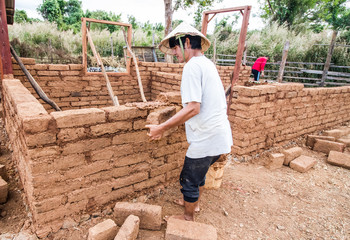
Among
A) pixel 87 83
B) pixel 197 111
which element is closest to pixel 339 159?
pixel 197 111

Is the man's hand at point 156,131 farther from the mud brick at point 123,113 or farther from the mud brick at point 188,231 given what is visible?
the mud brick at point 188,231

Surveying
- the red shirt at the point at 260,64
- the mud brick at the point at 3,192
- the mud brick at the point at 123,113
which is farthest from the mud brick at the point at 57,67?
the red shirt at the point at 260,64

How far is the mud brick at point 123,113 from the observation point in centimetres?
221

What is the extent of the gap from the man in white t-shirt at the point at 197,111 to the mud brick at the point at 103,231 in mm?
773

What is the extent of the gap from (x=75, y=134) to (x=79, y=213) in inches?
34.8

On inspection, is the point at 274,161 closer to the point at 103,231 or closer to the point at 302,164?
the point at 302,164

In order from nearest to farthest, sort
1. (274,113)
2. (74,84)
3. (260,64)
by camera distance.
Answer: (274,113), (74,84), (260,64)

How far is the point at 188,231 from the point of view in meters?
2.01

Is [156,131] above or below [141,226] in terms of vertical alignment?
above

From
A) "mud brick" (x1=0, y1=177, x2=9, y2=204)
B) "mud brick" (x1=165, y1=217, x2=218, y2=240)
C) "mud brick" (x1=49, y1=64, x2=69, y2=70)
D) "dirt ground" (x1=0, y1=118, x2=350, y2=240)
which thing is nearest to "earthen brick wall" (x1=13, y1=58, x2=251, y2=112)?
"mud brick" (x1=49, y1=64, x2=69, y2=70)

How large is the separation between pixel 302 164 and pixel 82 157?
3.69 metres

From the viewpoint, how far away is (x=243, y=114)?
381 cm

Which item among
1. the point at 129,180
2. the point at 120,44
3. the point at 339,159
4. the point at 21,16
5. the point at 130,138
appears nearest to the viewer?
the point at 130,138

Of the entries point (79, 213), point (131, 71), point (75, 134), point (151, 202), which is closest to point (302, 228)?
point (151, 202)
